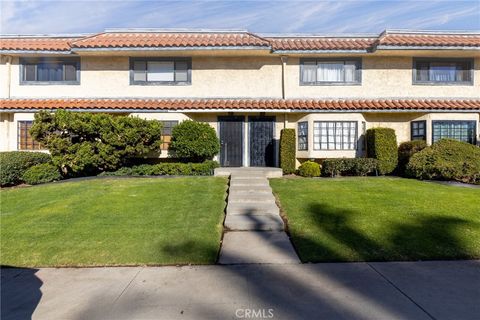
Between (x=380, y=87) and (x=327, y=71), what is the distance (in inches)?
98.0

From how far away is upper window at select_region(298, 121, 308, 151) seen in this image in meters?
13.4

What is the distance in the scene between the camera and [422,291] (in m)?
4.35

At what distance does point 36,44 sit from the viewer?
1425 cm

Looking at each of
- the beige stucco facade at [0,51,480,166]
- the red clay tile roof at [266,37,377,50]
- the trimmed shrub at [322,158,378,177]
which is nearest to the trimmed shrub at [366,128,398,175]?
the trimmed shrub at [322,158,378,177]

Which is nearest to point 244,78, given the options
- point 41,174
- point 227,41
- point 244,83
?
point 244,83

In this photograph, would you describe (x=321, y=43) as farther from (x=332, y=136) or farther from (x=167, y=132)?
(x=167, y=132)

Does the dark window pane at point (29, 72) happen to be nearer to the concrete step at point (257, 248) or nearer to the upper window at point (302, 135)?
the upper window at point (302, 135)

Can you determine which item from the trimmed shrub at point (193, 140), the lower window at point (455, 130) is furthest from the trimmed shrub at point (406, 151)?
the trimmed shrub at point (193, 140)

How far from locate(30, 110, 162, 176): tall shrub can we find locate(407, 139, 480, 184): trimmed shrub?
32.2ft

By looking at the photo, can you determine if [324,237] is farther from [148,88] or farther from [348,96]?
[148,88]

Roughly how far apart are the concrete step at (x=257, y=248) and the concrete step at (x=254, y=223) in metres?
0.18

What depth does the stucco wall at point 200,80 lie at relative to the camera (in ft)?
47.3

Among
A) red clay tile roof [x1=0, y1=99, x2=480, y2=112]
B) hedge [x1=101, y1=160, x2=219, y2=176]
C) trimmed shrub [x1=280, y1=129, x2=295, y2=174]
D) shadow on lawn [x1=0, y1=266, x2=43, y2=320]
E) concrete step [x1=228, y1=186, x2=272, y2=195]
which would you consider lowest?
shadow on lawn [x1=0, y1=266, x2=43, y2=320]

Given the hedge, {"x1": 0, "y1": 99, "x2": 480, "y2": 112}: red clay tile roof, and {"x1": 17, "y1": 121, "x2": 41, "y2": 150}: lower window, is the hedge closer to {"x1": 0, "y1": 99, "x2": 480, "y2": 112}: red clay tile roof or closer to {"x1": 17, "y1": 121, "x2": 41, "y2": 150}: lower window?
{"x1": 0, "y1": 99, "x2": 480, "y2": 112}: red clay tile roof
